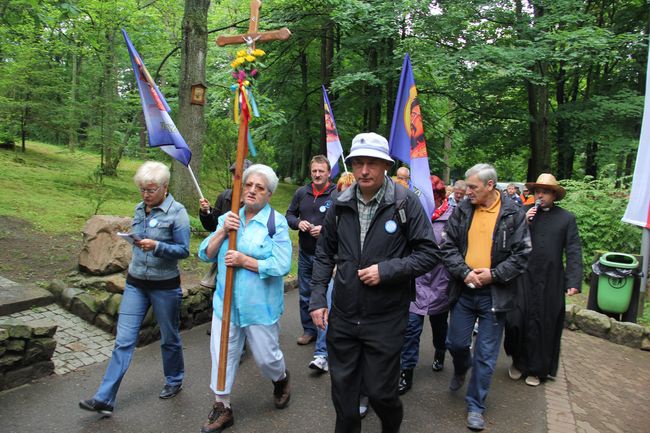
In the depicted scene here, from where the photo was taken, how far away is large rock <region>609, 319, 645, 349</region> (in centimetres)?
662

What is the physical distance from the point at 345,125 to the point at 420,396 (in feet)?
60.4

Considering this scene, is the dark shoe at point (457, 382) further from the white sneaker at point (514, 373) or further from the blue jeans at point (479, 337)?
the white sneaker at point (514, 373)

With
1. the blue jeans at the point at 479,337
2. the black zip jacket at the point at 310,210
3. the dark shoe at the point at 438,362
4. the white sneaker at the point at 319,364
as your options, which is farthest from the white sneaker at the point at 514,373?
the black zip jacket at the point at 310,210

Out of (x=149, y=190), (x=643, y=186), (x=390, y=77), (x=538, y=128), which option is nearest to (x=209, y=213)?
(x=149, y=190)

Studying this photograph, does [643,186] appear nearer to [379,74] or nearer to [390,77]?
[390,77]

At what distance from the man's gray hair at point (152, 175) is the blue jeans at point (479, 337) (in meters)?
2.66

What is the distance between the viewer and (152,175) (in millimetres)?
3684

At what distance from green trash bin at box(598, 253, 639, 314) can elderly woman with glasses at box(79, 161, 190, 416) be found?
Answer: 623cm

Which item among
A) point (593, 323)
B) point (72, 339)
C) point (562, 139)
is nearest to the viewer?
point (72, 339)

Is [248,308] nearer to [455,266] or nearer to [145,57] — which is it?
[455,266]

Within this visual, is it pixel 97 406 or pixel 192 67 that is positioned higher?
pixel 192 67

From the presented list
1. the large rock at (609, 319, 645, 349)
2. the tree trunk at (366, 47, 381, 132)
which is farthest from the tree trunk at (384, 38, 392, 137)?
the large rock at (609, 319, 645, 349)

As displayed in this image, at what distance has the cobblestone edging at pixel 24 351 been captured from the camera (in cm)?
395

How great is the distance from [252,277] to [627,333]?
583 centimetres
